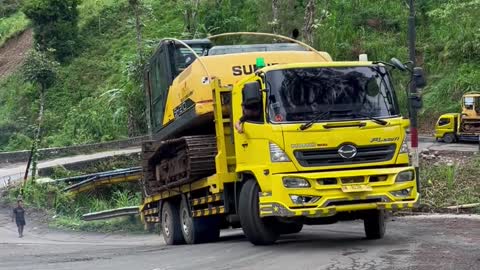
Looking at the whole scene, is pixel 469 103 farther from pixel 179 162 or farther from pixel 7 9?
pixel 7 9

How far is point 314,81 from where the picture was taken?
12.7m

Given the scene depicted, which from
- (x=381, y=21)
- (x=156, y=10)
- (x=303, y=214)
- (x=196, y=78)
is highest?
(x=156, y=10)

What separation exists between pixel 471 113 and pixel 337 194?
23.2 m

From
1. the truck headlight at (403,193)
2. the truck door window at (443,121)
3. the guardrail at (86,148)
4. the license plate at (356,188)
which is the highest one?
the guardrail at (86,148)

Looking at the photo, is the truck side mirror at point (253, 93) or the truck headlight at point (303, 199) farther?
the truck side mirror at point (253, 93)

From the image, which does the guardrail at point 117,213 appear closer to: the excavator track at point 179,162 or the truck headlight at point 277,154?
the excavator track at point 179,162

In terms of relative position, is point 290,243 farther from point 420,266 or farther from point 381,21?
point 381,21

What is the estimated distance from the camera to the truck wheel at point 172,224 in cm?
1700

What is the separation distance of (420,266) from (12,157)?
104ft

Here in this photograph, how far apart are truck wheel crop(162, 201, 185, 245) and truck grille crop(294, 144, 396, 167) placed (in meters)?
5.47

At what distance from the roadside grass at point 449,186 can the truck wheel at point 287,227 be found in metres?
6.14

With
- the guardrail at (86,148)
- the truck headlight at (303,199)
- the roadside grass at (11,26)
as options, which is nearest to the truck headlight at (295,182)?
the truck headlight at (303,199)

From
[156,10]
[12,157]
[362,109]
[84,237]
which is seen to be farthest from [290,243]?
[156,10]

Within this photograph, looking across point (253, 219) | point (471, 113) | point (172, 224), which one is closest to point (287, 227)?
point (253, 219)
